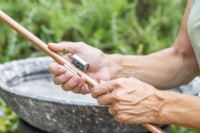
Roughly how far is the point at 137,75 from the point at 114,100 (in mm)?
517

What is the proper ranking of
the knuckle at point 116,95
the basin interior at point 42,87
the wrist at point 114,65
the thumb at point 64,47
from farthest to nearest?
the basin interior at point 42,87 < the wrist at point 114,65 < the thumb at point 64,47 < the knuckle at point 116,95

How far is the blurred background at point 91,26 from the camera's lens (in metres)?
3.65

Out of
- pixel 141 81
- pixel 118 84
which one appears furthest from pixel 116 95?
pixel 141 81

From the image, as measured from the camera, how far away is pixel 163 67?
2.24 metres

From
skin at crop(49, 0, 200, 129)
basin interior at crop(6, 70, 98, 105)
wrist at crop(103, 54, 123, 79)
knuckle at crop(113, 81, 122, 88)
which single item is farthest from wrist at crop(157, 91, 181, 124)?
basin interior at crop(6, 70, 98, 105)

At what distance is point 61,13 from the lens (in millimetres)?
3814

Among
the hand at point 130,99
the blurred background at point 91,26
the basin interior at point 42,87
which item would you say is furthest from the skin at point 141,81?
the blurred background at point 91,26

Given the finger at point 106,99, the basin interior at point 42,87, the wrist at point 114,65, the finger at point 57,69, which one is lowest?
the basin interior at point 42,87

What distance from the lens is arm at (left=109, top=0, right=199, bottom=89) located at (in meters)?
2.23

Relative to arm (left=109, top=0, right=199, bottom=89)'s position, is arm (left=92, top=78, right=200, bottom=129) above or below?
above

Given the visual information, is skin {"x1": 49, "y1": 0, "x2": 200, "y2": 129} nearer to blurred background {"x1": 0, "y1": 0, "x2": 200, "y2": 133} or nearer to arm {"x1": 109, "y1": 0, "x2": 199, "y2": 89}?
arm {"x1": 109, "y1": 0, "x2": 199, "y2": 89}

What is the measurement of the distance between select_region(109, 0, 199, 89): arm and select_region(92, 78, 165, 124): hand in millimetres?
464

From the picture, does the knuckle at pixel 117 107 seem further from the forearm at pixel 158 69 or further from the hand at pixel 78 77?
the forearm at pixel 158 69

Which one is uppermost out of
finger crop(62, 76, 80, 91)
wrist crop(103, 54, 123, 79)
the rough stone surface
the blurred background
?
finger crop(62, 76, 80, 91)
